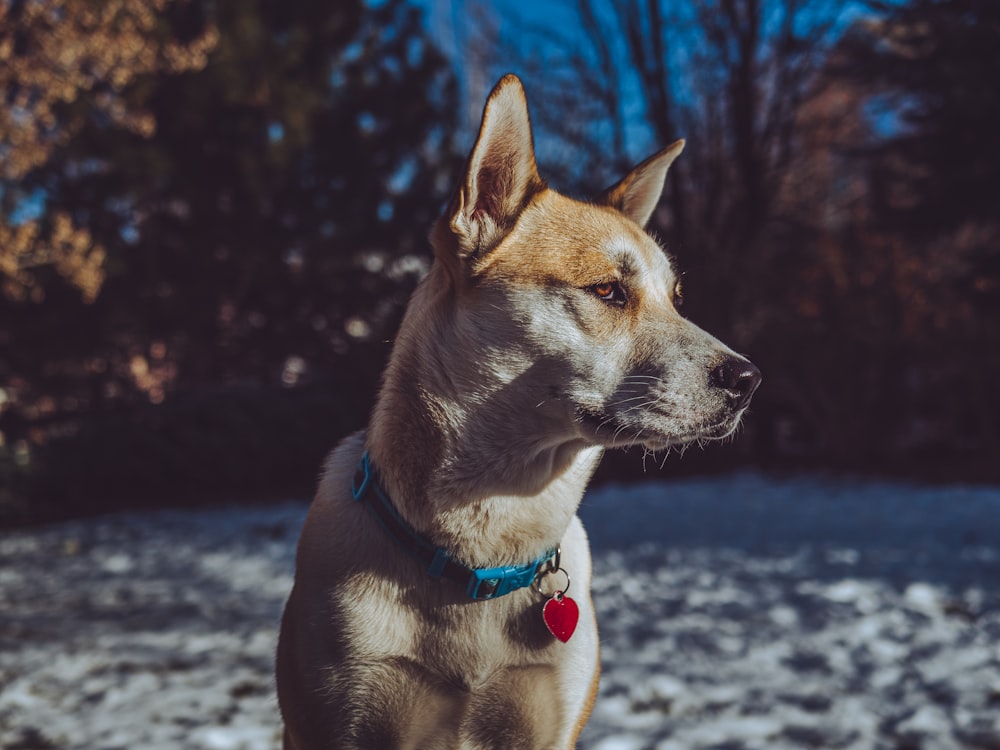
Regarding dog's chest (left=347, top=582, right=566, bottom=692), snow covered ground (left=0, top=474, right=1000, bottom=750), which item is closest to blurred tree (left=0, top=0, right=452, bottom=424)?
snow covered ground (left=0, top=474, right=1000, bottom=750)

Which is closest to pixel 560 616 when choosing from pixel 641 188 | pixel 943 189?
pixel 641 188

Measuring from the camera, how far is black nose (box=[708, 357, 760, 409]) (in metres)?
2.06

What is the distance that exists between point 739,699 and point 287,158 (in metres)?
11.2

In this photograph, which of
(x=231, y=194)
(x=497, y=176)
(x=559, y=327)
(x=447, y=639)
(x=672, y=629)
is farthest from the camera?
(x=231, y=194)

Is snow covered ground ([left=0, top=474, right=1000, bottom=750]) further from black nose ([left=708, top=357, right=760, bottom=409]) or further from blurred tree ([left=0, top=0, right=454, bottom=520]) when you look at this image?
blurred tree ([left=0, top=0, right=454, bottom=520])

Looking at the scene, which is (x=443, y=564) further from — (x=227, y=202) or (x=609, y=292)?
(x=227, y=202)

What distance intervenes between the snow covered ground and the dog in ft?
5.23

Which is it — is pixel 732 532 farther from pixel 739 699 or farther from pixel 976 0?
pixel 976 0

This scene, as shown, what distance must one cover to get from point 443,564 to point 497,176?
1065 millimetres

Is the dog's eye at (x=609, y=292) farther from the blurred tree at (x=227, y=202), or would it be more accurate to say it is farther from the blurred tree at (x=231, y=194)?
the blurred tree at (x=231, y=194)

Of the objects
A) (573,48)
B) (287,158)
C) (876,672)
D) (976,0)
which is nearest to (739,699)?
(876,672)

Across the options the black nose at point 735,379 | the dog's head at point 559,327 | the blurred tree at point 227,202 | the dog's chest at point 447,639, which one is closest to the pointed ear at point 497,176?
the dog's head at point 559,327

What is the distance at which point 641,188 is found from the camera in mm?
2691

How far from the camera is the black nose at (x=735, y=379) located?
2.06 metres
